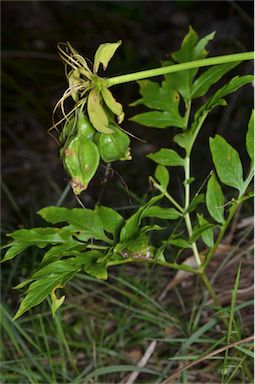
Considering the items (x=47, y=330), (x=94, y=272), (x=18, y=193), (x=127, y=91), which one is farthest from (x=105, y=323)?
(x=127, y=91)

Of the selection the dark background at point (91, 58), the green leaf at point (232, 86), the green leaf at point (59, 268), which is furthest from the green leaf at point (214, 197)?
the dark background at point (91, 58)

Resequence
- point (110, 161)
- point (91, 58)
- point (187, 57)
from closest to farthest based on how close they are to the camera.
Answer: point (110, 161) → point (187, 57) → point (91, 58)

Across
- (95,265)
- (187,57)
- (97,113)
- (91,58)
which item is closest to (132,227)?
(95,265)

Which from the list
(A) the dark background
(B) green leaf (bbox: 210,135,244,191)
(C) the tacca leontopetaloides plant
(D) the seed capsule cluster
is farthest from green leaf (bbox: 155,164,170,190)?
(A) the dark background

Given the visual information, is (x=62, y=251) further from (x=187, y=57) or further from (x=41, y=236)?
(x=187, y=57)

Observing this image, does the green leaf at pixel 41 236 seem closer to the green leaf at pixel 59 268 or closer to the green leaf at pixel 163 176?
the green leaf at pixel 59 268

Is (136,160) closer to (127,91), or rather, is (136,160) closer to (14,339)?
(127,91)
